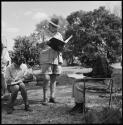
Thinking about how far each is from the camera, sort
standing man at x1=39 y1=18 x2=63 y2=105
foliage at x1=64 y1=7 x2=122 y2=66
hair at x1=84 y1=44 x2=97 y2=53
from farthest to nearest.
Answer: foliage at x1=64 y1=7 x2=122 y2=66, hair at x1=84 y1=44 x2=97 y2=53, standing man at x1=39 y1=18 x2=63 y2=105

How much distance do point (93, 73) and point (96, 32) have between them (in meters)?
3.90

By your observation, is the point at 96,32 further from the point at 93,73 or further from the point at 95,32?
the point at 93,73

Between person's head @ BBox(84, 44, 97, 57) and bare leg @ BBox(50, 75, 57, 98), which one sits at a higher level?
person's head @ BBox(84, 44, 97, 57)

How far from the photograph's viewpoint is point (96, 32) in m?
11.0

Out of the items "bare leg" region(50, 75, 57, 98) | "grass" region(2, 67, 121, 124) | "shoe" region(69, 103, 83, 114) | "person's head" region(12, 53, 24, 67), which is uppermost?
"person's head" region(12, 53, 24, 67)

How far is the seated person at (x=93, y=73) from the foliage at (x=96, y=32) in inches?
14.6

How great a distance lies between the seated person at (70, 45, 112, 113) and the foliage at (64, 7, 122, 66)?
0.37m

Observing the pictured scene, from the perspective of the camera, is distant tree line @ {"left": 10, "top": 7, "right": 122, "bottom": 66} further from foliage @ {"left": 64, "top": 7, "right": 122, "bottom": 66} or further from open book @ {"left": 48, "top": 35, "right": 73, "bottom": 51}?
open book @ {"left": 48, "top": 35, "right": 73, "bottom": 51}

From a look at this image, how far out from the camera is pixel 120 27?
11.8 m

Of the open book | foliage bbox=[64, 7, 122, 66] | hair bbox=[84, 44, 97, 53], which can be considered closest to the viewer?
the open book

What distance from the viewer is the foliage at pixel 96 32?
428 inches

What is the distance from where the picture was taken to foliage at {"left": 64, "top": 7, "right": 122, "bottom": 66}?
35.7 ft

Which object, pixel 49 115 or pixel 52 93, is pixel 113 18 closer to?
pixel 52 93

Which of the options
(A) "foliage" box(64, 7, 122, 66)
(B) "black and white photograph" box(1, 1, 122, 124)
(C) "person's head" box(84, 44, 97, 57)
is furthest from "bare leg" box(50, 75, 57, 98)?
(C) "person's head" box(84, 44, 97, 57)
